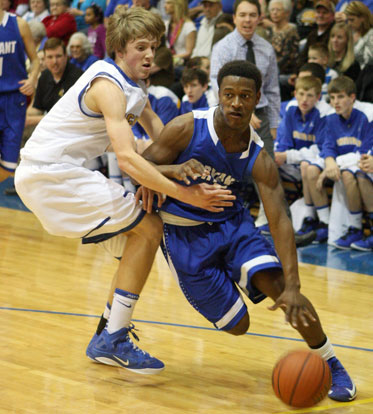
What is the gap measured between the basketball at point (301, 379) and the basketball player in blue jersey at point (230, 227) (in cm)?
23

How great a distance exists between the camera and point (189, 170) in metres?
3.21

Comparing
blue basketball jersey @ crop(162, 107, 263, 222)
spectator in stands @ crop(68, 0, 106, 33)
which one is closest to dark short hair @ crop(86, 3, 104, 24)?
spectator in stands @ crop(68, 0, 106, 33)

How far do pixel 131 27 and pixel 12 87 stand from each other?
3.27 meters

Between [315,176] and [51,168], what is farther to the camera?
[315,176]

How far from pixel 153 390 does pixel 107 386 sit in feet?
0.68

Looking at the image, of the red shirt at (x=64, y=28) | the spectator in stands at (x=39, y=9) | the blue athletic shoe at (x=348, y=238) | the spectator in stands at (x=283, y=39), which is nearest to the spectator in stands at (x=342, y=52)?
the spectator in stands at (x=283, y=39)

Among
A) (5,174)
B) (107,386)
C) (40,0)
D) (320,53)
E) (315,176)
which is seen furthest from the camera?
(40,0)

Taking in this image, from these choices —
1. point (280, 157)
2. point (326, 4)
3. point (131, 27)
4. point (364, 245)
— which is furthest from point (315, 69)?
point (131, 27)

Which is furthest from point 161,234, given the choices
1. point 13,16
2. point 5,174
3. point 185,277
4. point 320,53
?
point 320,53

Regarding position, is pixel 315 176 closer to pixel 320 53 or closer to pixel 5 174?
pixel 320 53

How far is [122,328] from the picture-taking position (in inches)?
140

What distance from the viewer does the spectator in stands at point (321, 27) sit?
8.61m

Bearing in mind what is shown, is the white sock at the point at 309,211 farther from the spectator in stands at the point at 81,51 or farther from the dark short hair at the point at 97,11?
the dark short hair at the point at 97,11

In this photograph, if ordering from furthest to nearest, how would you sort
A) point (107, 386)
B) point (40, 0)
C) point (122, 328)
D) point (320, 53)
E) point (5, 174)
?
point (40, 0) < point (320, 53) < point (5, 174) < point (122, 328) < point (107, 386)
